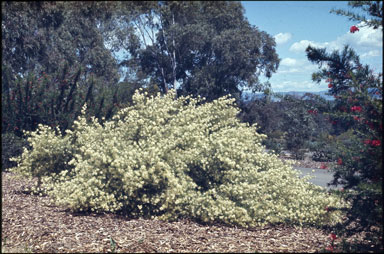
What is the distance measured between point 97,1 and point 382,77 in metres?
3.90

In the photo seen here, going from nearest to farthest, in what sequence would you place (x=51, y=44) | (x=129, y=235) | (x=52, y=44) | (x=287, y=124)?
(x=129, y=235)
(x=287, y=124)
(x=51, y=44)
(x=52, y=44)

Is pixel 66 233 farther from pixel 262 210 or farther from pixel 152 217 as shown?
pixel 262 210

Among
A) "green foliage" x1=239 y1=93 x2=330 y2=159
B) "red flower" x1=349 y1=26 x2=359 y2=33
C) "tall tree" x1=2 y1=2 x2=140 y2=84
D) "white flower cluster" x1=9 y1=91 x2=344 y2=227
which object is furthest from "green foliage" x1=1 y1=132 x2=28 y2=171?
"green foliage" x1=239 y1=93 x2=330 y2=159

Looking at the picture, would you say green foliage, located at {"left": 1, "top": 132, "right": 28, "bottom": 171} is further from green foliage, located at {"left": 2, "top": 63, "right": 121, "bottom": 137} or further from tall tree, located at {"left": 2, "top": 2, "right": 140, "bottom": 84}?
tall tree, located at {"left": 2, "top": 2, "right": 140, "bottom": 84}

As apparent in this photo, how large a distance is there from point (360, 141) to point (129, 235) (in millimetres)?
2997

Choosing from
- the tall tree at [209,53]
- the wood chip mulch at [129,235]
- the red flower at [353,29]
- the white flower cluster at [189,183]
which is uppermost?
A: the tall tree at [209,53]

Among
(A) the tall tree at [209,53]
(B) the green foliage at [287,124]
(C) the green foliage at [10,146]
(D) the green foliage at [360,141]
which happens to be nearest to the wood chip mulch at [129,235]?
(D) the green foliage at [360,141]

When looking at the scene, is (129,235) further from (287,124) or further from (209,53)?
(209,53)

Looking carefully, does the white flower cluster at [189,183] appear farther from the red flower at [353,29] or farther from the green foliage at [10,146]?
the green foliage at [10,146]

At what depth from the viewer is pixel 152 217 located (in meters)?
5.59

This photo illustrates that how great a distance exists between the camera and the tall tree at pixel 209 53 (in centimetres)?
2189

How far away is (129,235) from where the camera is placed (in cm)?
469

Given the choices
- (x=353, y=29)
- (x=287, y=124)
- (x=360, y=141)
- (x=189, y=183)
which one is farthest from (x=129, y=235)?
(x=287, y=124)

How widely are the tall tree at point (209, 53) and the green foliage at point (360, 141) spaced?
16410 millimetres
